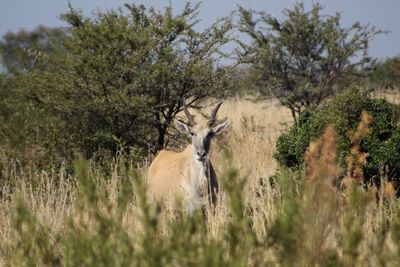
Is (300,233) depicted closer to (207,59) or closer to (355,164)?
(355,164)

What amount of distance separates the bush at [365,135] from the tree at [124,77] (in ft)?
9.69

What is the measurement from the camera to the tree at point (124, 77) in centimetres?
1076

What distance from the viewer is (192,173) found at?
27.3 ft

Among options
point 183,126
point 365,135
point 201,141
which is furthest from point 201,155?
point 365,135

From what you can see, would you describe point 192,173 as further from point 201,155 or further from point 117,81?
point 117,81

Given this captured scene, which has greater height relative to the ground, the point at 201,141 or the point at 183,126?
the point at 183,126

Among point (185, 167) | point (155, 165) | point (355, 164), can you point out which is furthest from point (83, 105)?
point (355, 164)

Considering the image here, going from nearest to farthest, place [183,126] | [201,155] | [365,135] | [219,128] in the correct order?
1. [365,135]
2. [201,155]
3. [183,126]
4. [219,128]

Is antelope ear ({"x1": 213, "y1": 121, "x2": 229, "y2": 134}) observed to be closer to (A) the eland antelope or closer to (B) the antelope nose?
(A) the eland antelope

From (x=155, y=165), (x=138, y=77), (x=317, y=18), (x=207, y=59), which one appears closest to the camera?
(x=155, y=165)

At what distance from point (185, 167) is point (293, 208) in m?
5.32

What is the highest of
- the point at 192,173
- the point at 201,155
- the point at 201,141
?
the point at 201,141

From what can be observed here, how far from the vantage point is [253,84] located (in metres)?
16.2

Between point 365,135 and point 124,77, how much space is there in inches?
170
